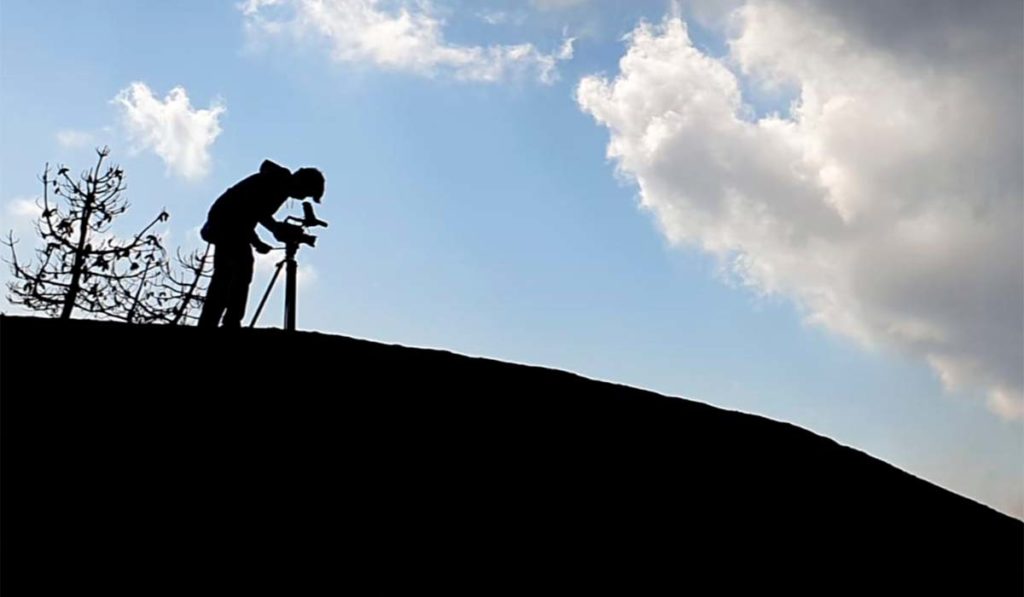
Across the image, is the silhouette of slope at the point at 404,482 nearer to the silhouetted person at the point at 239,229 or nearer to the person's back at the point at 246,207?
the silhouetted person at the point at 239,229

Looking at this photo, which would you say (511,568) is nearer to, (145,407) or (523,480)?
(523,480)

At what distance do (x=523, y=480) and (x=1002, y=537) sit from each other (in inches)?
160

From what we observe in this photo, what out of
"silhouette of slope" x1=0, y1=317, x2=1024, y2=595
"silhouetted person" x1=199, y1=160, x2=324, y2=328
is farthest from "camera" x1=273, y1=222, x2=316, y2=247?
"silhouette of slope" x1=0, y1=317, x2=1024, y2=595

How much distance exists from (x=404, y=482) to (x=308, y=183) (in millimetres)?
2354

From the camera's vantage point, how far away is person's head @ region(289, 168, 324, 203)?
7055 mm

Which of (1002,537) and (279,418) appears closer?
(279,418)

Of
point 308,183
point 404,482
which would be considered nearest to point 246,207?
point 308,183

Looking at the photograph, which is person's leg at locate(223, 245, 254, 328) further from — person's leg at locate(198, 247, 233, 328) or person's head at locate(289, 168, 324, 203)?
person's head at locate(289, 168, 324, 203)

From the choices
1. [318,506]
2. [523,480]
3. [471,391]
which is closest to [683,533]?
[523,480]

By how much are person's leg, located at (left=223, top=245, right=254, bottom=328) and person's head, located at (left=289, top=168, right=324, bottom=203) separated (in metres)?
0.55

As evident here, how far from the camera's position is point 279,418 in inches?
225

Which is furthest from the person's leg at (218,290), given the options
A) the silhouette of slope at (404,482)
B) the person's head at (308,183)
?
the silhouette of slope at (404,482)

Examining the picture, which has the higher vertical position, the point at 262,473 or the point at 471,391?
the point at 471,391

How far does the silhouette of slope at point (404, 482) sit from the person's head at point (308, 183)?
3.65ft
